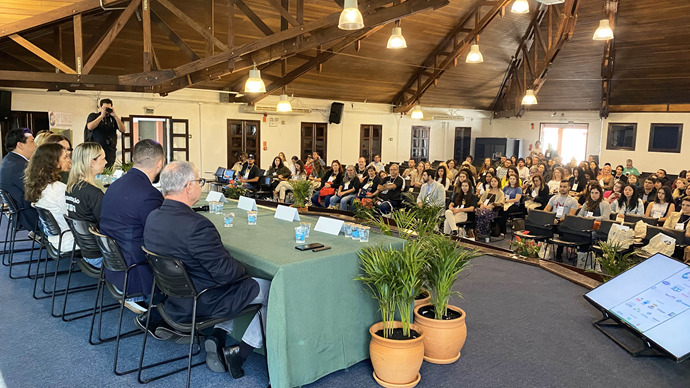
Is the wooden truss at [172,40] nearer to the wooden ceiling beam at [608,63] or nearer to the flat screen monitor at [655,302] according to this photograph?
the flat screen monitor at [655,302]

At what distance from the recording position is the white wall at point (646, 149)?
15.6 metres

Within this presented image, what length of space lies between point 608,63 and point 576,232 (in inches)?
433

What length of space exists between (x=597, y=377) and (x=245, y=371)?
2.27 meters

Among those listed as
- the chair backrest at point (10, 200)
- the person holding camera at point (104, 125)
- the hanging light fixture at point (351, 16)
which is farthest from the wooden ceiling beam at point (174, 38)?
the chair backrest at point (10, 200)

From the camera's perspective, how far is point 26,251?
6211 millimetres

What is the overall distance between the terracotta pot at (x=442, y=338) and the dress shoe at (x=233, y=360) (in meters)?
1.19

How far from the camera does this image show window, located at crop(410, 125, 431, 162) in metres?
20.1

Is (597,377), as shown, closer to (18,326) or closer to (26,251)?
(18,326)

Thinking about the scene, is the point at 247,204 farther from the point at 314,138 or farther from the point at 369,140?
the point at 369,140

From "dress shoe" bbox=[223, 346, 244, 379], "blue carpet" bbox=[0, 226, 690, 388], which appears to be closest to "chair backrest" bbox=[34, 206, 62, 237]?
"blue carpet" bbox=[0, 226, 690, 388]

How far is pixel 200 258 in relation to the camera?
2746mm

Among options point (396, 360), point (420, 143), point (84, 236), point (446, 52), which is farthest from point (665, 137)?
point (84, 236)

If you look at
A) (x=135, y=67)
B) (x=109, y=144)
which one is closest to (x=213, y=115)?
(x=135, y=67)

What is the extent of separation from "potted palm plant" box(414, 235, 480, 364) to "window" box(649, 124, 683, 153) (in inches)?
624
